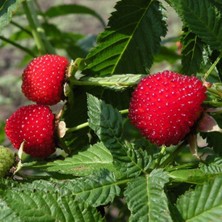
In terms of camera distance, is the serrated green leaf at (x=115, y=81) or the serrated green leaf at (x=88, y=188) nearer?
the serrated green leaf at (x=88, y=188)

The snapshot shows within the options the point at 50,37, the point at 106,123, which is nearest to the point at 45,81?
the point at 106,123

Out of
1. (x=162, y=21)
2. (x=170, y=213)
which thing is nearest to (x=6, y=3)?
(x=162, y=21)

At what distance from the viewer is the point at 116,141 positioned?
3.59 feet

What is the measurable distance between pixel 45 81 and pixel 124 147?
0.34 metres

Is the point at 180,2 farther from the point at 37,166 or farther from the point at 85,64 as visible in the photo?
the point at 37,166

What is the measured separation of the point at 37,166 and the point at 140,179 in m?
0.27

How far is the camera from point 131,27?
4.86 ft

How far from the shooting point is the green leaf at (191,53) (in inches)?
54.1

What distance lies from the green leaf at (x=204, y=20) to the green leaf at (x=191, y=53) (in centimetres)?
11

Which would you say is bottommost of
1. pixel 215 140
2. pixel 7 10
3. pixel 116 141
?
pixel 215 140

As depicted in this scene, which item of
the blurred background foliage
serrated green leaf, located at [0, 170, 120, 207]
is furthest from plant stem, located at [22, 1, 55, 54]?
serrated green leaf, located at [0, 170, 120, 207]

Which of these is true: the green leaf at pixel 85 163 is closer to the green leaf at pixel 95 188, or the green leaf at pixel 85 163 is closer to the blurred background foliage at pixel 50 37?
the green leaf at pixel 95 188

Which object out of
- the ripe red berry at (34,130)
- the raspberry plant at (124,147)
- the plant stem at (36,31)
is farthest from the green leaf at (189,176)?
the plant stem at (36,31)

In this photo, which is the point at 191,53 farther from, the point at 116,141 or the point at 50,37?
the point at 50,37
